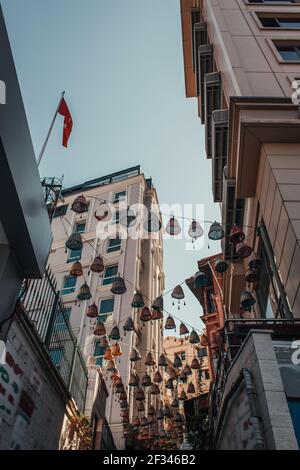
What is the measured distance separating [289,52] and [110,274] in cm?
1953

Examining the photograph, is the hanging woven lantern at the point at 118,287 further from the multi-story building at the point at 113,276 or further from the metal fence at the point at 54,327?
the multi-story building at the point at 113,276

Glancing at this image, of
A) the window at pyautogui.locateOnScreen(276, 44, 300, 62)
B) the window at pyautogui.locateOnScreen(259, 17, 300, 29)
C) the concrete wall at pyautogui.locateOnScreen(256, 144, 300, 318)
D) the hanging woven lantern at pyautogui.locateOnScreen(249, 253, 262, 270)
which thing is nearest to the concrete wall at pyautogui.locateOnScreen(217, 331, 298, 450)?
the concrete wall at pyautogui.locateOnScreen(256, 144, 300, 318)

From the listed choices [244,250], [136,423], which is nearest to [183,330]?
[136,423]

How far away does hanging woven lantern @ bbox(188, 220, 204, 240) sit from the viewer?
476 inches

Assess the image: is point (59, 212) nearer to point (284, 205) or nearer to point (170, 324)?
point (170, 324)

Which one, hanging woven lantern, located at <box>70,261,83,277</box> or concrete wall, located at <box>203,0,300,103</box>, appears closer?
hanging woven lantern, located at <box>70,261,83,277</box>

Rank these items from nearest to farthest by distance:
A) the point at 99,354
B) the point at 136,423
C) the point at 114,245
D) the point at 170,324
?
the point at 170,324, the point at 136,423, the point at 99,354, the point at 114,245

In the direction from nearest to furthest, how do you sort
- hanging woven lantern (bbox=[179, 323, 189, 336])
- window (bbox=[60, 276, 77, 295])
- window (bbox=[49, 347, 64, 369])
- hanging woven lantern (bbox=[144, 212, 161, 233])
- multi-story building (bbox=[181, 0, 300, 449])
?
multi-story building (bbox=[181, 0, 300, 449]) → window (bbox=[49, 347, 64, 369]) → hanging woven lantern (bbox=[144, 212, 161, 233]) → hanging woven lantern (bbox=[179, 323, 189, 336]) → window (bbox=[60, 276, 77, 295])

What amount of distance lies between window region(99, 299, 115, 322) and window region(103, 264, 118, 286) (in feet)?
5.65

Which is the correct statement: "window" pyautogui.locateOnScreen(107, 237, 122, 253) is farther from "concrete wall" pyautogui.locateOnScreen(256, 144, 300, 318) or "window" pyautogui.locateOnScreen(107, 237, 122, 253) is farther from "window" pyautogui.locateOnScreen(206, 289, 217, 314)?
"concrete wall" pyautogui.locateOnScreen(256, 144, 300, 318)

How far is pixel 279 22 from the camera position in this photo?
15258 millimetres

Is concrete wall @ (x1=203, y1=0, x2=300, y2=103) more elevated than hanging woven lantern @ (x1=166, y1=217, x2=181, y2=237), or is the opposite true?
concrete wall @ (x1=203, y1=0, x2=300, y2=103)

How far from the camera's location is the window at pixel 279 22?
15031mm

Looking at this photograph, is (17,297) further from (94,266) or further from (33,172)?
(94,266)
